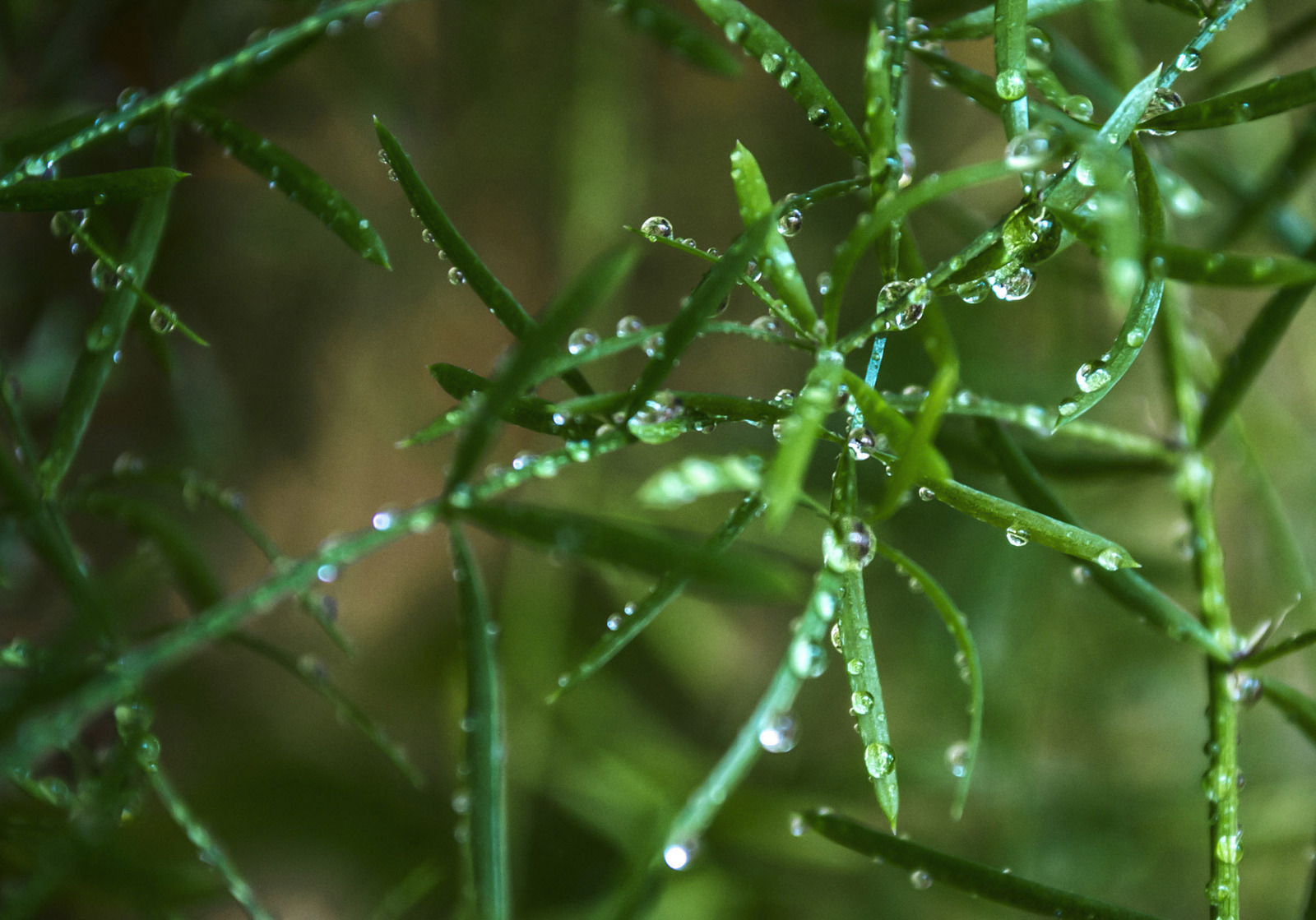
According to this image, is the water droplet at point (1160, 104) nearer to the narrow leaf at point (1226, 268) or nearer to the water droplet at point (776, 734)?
the narrow leaf at point (1226, 268)

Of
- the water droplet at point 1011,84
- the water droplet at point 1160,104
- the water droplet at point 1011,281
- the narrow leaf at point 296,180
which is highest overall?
the water droplet at point 1160,104

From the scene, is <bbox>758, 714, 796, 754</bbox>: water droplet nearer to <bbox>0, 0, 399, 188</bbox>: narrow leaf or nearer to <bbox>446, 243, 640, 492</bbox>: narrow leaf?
<bbox>446, 243, 640, 492</bbox>: narrow leaf

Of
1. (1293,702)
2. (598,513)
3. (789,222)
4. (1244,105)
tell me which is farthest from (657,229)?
(598,513)

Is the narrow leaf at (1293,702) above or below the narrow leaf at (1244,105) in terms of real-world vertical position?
below

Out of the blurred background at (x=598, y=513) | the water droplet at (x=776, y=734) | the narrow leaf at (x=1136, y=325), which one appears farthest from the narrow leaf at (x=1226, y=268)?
the blurred background at (x=598, y=513)

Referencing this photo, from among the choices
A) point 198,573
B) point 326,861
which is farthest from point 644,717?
point 198,573

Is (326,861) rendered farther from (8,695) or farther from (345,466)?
(8,695)
